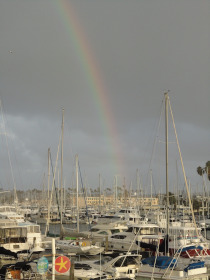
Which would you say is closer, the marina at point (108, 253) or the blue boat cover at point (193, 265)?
the marina at point (108, 253)

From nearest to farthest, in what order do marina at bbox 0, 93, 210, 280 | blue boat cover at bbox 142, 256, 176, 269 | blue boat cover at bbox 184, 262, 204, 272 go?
marina at bbox 0, 93, 210, 280
blue boat cover at bbox 184, 262, 204, 272
blue boat cover at bbox 142, 256, 176, 269

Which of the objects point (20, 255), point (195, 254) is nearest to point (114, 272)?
point (195, 254)

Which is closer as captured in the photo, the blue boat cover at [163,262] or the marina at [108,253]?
the marina at [108,253]

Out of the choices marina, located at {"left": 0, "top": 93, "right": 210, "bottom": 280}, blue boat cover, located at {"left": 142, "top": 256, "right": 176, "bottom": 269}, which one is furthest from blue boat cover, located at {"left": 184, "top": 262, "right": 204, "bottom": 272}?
blue boat cover, located at {"left": 142, "top": 256, "right": 176, "bottom": 269}

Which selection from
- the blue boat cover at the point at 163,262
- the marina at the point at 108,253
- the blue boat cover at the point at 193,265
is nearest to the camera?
the marina at the point at 108,253

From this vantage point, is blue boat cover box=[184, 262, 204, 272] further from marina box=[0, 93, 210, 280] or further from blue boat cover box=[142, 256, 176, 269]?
blue boat cover box=[142, 256, 176, 269]

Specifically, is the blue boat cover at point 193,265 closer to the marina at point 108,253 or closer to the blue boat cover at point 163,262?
the marina at point 108,253

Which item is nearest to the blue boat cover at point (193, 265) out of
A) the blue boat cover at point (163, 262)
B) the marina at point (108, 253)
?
the marina at point (108, 253)

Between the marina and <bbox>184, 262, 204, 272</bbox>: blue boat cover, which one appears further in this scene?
<bbox>184, 262, 204, 272</bbox>: blue boat cover

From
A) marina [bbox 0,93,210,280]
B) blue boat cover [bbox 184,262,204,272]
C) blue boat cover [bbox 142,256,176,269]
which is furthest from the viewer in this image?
blue boat cover [bbox 142,256,176,269]

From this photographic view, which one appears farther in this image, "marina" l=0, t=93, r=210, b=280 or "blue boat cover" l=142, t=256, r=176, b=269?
"blue boat cover" l=142, t=256, r=176, b=269

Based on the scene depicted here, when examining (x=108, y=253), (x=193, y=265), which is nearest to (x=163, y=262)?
(x=193, y=265)

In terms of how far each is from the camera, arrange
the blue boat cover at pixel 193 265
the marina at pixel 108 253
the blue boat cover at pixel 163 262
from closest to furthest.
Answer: the marina at pixel 108 253 < the blue boat cover at pixel 193 265 < the blue boat cover at pixel 163 262

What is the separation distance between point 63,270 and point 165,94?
929 inches
